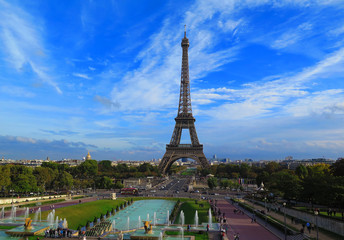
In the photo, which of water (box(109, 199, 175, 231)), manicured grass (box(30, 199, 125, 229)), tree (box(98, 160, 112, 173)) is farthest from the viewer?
tree (box(98, 160, 112, 173))

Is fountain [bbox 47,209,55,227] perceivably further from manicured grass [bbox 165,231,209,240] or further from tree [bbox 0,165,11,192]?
tree [bbox 0,165,11,192]

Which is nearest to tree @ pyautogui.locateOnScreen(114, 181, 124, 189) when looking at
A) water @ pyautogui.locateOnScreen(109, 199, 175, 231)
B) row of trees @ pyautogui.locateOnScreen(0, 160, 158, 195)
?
row of trees @ pyautogui.locateOnScreen(0, 160, 158, 195)

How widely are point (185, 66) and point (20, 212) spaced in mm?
82066

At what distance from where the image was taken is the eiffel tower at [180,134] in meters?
105

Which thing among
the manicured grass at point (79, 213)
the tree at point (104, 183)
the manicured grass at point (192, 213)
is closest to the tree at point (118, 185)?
the tree at point (104, 183)

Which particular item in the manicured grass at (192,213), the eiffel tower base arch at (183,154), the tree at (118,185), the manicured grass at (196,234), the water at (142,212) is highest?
the eiffel tower base arch at (183,154)

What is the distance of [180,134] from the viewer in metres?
110

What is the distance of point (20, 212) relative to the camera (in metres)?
42.5

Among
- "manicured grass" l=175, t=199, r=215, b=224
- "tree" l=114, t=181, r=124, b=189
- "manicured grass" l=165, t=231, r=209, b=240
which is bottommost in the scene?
"manicured grass" l=175, t=199, r=215, b=224

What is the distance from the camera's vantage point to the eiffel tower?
343 ft

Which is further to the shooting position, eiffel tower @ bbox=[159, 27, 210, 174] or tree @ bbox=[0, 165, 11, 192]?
eiffel tower @ bbox=[159, 27, 210, 174]

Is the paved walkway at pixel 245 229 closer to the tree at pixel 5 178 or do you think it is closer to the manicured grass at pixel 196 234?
the manicured grass at pixel 196 234

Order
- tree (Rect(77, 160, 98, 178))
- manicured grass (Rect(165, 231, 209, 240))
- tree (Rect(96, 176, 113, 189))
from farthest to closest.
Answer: tree (Rect(77, 160, 98, 178))
tree (Rect(96, 176, 113, 189))
manicured grass (Rect(165, 231, 209, 240))

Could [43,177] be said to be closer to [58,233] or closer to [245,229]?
[58,233]
